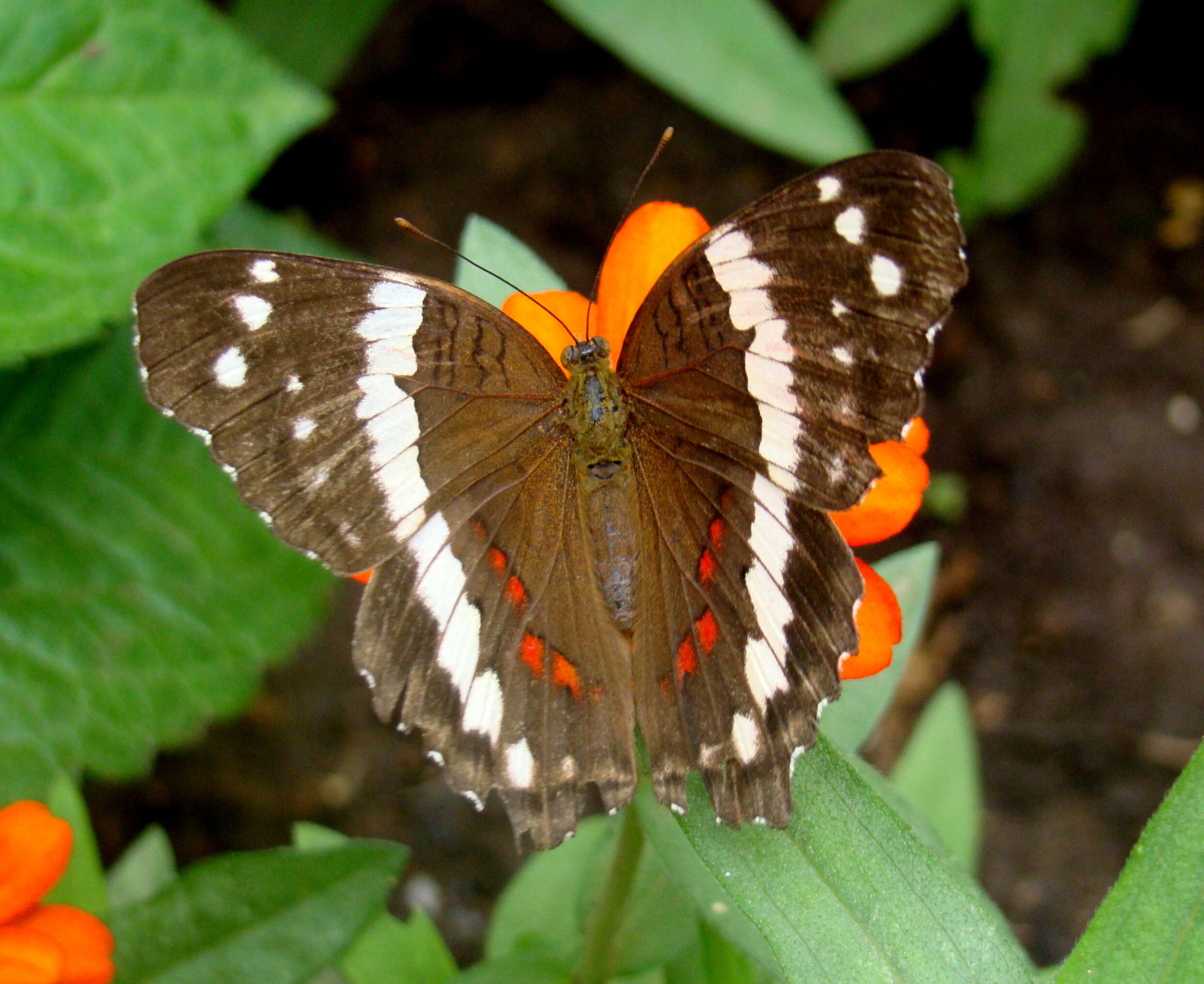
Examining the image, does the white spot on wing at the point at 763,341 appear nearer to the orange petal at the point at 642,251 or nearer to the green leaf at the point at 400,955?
the orange petal at the point at 642,251

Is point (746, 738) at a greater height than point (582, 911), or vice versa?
point (746, 738)

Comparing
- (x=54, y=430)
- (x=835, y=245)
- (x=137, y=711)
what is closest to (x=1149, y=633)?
(x=835, y=245)

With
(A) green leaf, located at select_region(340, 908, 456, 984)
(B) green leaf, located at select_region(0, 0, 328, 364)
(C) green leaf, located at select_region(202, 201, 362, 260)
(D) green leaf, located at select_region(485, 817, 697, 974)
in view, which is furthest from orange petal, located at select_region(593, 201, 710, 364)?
(C) green leaf, located at select_region(202, 201, 362, 260)

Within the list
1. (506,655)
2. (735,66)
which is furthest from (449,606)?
(735,66)

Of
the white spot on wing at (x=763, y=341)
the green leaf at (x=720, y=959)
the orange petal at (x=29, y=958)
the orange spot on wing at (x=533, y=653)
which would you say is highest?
the white spot on wing at (x=763, y=341)

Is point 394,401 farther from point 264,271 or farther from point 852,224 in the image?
point 852,224

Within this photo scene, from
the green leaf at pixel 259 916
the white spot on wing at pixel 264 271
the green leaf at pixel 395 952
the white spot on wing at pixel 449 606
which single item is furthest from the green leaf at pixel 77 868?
the white spot on wing at pixel 264 271

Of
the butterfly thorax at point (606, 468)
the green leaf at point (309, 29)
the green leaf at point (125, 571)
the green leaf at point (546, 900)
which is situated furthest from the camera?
the green leaf at point (309, 29)
